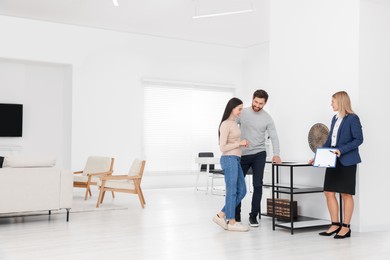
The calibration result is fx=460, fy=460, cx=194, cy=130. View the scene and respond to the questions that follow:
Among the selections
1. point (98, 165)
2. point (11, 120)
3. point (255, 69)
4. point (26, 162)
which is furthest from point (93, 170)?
point (255, 69)

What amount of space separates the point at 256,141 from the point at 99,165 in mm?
4451

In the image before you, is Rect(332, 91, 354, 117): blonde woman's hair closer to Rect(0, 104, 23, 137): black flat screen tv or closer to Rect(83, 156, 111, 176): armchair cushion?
Rect(83, 156, 111, 176): armchair cushion

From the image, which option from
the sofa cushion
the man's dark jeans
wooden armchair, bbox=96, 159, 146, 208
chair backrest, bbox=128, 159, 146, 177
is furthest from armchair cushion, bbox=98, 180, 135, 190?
the man's dark jeans

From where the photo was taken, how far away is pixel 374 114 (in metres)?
5.32

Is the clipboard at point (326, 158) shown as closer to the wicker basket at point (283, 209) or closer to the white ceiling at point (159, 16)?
the wicker basket at point (283, 209)

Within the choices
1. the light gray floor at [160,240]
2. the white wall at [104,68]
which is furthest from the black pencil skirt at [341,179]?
the white wall at [104,68]

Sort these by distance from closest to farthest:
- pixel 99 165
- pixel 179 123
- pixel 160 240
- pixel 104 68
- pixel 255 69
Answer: pixel 160 240 < pixel 99 165 < pixel 104 68 < pixel 179 123 < pixel 255 69

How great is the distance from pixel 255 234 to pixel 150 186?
6175 millimetres

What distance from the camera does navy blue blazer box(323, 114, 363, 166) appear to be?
4.75 metres

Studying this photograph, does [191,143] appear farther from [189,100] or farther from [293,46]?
[293,46]

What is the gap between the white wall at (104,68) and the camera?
32.0ft

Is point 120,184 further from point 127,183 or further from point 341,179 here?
point 341,179

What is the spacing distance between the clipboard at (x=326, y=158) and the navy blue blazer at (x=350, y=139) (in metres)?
0.10

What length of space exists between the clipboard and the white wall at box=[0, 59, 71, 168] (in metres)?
6.63
